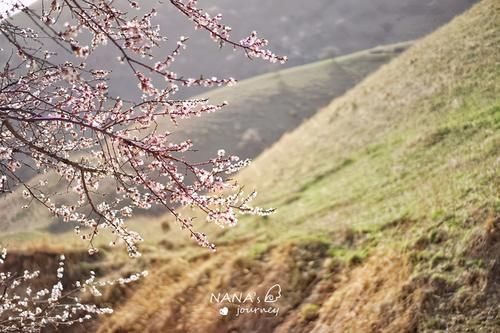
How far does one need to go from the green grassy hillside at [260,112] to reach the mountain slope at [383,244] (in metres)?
14.7

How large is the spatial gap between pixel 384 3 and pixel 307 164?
12230cm

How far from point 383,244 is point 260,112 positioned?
44.1 m

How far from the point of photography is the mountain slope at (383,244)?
286 inches

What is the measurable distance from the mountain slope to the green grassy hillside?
14693 mm

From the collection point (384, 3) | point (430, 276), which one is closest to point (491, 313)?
point (430, 276)

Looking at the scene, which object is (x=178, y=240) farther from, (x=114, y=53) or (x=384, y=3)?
(x=384, y=3)

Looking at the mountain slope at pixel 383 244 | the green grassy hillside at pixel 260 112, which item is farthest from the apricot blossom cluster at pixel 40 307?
the green grassy hillside at pixel 260 112

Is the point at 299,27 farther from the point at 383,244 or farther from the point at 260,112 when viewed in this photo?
the point at 383,244

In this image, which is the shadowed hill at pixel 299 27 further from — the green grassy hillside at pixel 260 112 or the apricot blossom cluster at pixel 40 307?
the apricot blossom cluster at pixel 40 307

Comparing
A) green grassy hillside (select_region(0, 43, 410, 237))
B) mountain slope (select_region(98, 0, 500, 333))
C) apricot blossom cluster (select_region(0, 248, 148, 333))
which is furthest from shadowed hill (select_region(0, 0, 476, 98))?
apricot blossom cluster (select_region(0, 248, 148, 333))

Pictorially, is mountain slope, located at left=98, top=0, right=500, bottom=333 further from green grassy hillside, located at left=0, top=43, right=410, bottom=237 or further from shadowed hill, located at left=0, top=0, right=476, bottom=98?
shadowed hill, located at left=0, top=0, right=476, bottom=98

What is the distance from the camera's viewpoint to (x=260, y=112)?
53.2 metres

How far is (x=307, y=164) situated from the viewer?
2366 centimetres

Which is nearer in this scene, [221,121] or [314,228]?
[314,228]
